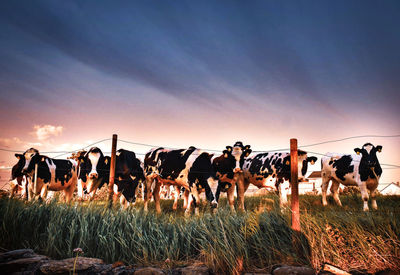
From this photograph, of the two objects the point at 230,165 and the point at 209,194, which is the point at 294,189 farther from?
the point at 230,165

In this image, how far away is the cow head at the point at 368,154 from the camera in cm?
1227

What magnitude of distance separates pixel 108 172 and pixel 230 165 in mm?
5571

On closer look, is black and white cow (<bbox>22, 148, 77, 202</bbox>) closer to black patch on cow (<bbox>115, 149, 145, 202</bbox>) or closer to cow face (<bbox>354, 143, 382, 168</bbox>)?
black patch on cow (<bbox>115, 149, 145, 202</bbox>)

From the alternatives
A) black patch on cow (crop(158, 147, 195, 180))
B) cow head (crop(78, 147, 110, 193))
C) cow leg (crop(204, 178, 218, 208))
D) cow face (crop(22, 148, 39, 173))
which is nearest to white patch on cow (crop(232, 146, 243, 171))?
cow leg (crop(204, 178, 218, 208))

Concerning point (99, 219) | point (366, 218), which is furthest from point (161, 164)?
point (366, 218)

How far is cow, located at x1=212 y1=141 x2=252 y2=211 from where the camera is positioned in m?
11.7

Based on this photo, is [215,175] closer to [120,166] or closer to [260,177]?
[260,177]

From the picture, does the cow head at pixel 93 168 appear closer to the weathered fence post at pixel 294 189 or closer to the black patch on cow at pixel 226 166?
the black patch on cow at pixel 226 166

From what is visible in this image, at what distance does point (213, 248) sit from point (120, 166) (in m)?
8.81

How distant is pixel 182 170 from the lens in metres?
11.7

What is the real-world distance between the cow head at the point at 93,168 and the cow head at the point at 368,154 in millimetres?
10973

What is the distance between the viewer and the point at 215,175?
1140cm

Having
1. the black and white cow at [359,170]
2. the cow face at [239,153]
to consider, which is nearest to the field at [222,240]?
the cow face at [239,153]

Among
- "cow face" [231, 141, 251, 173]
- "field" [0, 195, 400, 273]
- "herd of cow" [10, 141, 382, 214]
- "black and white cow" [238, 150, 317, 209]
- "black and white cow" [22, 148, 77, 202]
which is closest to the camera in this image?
"field" [0, 195, 400, 273]
